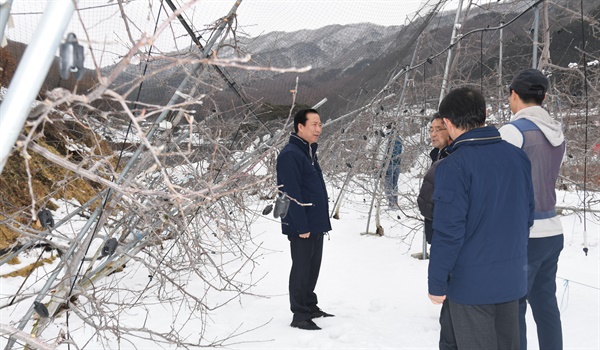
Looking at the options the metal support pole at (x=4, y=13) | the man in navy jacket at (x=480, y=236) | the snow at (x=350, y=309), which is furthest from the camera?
the snow at (x=350, y=309)

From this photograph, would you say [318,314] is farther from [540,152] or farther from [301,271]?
[540,152]

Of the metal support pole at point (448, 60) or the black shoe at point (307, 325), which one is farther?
the metal support pole at point (448, 60)

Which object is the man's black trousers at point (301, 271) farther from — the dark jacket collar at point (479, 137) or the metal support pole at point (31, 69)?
the metal support pole at point (31, 69)

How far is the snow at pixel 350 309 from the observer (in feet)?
11.7

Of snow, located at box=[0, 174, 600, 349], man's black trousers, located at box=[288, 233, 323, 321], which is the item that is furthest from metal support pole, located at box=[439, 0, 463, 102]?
man's black trousers, located at box=[288, 233, 323, 321]

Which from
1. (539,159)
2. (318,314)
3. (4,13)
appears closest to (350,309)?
(318,314)

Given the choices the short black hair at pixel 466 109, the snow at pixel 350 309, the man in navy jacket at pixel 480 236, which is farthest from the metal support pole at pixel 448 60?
the man in navy jacket at pixel 480 236

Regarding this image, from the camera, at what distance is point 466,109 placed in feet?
7.13

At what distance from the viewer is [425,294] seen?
183 inches

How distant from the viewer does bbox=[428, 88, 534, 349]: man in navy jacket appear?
2062 millimetres

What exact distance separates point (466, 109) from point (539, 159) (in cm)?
61

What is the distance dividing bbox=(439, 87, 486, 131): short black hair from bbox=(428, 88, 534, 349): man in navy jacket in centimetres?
1

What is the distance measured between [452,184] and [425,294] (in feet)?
9.33

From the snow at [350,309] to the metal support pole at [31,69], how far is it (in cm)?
176
